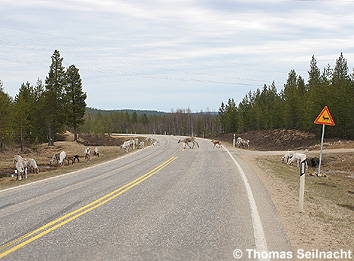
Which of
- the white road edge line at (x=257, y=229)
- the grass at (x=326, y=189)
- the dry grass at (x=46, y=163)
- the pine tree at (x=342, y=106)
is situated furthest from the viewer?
the pine tree at (x=342, y=106)

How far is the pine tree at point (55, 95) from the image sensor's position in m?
53.0

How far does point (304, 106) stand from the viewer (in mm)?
58750

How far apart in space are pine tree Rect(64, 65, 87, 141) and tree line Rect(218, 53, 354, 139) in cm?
3625

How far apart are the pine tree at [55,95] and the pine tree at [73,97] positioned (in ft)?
2.53

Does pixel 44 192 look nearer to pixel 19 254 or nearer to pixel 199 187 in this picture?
pixel 199 187

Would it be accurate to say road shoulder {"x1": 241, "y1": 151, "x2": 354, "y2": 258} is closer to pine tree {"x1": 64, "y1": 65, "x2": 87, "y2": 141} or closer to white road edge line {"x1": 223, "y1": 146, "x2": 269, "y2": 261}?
white road edge line {"x1": 223, "y1": 146, "x2": 269, "y2": 261}

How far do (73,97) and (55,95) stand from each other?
319 centimetres

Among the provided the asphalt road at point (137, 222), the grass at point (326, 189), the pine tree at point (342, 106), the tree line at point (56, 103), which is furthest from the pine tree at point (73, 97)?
the asphalt road at point (137, 222)

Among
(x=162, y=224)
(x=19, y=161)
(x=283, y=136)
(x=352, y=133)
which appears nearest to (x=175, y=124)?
(x=283, y=136)

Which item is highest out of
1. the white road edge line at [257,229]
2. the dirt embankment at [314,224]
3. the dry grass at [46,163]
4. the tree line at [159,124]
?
the tree line at [159,124]

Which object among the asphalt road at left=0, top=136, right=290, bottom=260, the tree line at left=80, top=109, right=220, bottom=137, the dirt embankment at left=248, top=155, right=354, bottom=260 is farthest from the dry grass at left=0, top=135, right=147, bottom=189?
the tree line at left=80, top=109, right=220, bottom=137

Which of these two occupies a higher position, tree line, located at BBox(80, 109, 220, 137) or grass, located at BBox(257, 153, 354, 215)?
tree line, located at BBox(80, 109, 220, 137)

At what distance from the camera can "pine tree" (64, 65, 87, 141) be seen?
5494 cm

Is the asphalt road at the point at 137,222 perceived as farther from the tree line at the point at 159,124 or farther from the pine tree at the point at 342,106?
the tree line at the point at 159,124
